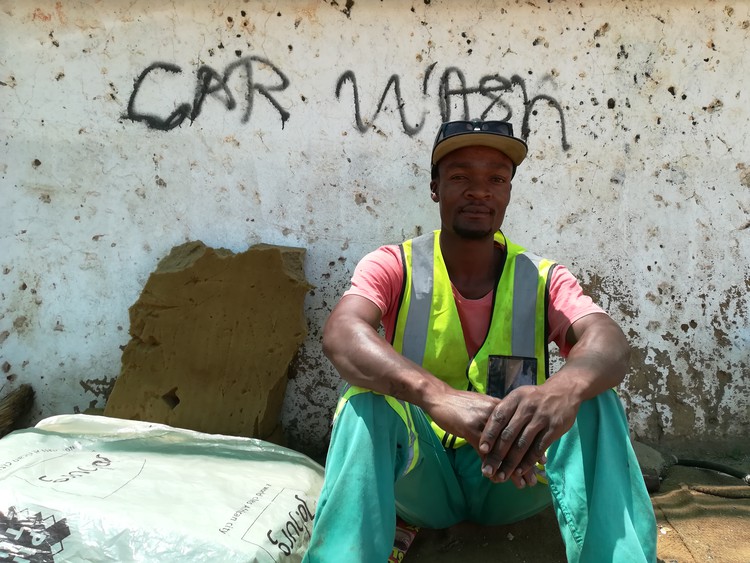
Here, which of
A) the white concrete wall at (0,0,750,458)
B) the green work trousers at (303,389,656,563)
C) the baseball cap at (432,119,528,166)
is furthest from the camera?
the white concrete wall at (0,0,750,458)

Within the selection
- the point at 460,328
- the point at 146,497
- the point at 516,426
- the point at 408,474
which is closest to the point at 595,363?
the point at 516,426

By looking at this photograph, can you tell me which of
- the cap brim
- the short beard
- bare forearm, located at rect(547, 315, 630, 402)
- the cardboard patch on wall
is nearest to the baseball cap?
the cap brim

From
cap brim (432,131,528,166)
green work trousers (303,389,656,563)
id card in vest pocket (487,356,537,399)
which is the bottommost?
green work trousers (303,389,656,563)

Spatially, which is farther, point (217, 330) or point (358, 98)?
point (358, 98)

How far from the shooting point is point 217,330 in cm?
279

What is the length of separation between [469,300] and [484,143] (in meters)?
0.54

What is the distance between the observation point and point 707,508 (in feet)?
8.05

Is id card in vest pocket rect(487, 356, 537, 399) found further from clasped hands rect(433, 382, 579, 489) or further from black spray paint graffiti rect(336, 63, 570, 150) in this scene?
black spray paint graffiti rect(336, 63, 570, 150)

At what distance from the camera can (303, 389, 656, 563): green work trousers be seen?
5.03 feet

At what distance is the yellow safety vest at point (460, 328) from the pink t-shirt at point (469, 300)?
1.2 inches

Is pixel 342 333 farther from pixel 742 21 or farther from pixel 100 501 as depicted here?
pixel 742 21

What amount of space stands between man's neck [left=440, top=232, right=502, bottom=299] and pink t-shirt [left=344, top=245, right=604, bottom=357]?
0.17 ft

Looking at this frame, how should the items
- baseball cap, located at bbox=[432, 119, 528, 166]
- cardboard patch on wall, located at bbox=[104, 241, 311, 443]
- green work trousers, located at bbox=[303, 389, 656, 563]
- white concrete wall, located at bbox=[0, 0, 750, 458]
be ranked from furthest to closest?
white concrete wall, located at bbox=[0, 0, 750, 458] → cardboard patch on wall, located at bbox=[104, 241, 311, 443] → baseball cap, located at bbox=[432, 119, 528, 166] → green work trousers, located at bbox=[303, 389, 656, 563]

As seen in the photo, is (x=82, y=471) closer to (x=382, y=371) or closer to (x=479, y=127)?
(x=382, y=371)
